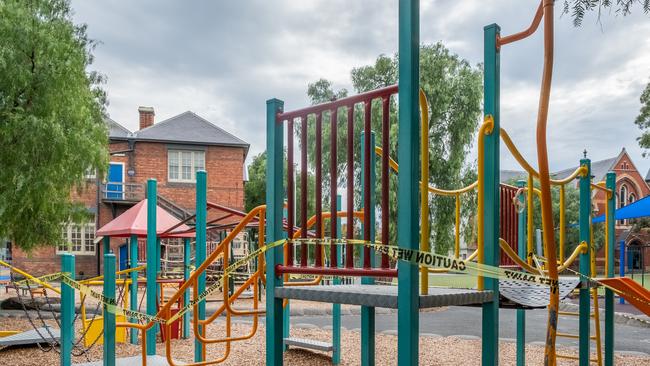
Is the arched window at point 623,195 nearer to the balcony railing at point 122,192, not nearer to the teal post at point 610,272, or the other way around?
the balcony railing at point 122,192

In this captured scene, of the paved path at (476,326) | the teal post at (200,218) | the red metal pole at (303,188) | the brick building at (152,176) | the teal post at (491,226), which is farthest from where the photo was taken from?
the brick building at (152,176)

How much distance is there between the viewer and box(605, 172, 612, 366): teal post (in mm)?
5875

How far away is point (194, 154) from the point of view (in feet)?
94.0

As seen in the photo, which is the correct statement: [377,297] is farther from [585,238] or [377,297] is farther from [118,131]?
[118,131]

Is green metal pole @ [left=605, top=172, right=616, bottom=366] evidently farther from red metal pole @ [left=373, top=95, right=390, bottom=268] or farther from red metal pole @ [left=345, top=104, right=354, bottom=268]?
red metal pole @ [left=373, top=95, right=390, bottom=268]

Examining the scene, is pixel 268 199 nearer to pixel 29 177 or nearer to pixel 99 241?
pixel 29 177

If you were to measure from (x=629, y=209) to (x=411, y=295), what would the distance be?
45.7 feet

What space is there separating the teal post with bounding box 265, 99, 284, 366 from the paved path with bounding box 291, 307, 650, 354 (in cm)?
683

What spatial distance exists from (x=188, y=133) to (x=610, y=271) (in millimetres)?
24930

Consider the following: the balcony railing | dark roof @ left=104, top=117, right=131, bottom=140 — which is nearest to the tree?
the balcony railing

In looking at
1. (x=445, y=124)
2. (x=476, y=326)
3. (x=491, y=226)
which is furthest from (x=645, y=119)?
(x=491, y=226)

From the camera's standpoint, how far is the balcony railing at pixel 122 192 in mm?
27062

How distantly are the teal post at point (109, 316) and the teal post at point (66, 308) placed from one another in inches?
31.9

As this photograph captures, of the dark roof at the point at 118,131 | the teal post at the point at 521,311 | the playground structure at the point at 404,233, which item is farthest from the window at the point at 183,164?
the playground structure at the point at 404,233
